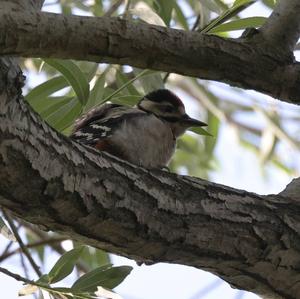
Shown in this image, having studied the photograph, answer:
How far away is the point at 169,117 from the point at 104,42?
147cm

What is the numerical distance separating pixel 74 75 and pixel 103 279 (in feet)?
1.99

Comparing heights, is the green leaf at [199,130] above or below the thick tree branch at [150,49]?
above

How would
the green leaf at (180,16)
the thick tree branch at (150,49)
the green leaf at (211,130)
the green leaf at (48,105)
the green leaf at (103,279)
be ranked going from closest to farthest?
the thick tree branch at (150,49) < the green leaf at (103,279) < the green leaf at (48,105) < the green leaf at (180,16) < the green leaf at (211,130)

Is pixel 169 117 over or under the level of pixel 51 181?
over

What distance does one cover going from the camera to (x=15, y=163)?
2008mm

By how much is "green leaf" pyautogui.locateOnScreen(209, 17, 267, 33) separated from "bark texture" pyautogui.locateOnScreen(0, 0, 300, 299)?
13.3 inches

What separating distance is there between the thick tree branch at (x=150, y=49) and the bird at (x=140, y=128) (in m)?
0.67

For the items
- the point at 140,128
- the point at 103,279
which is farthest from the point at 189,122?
the point at 103,279

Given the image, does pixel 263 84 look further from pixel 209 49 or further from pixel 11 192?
pixel 11 192

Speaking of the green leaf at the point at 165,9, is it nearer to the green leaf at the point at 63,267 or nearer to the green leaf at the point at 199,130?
the green leaf at the point at 199,130

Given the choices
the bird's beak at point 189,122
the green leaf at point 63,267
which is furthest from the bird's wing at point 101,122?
the green leaf at point 63,267

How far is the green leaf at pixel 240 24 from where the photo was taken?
2764mm

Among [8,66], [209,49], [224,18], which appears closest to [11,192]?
[8,66]

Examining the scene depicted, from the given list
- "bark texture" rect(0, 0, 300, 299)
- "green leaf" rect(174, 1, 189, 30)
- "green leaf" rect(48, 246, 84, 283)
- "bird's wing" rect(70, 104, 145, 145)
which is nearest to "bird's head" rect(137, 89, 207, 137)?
"bird's wing" rect(70, 104, 145, 145)
